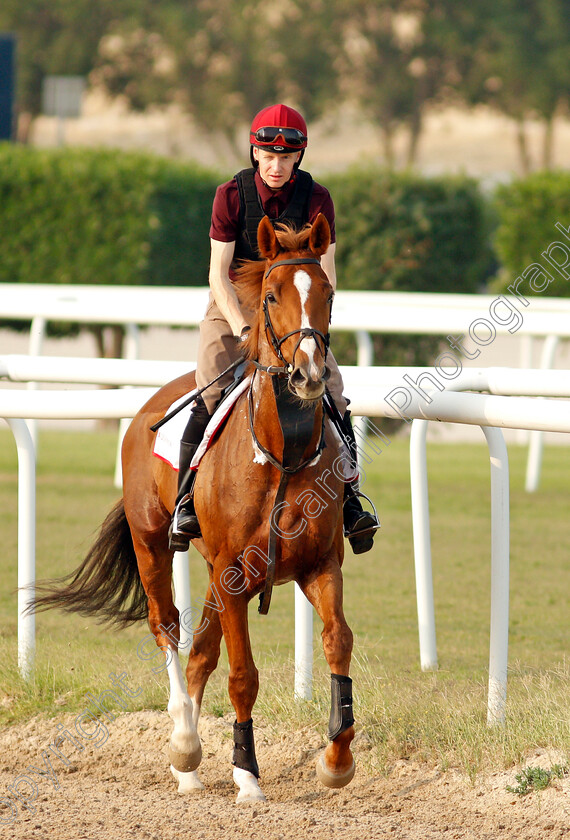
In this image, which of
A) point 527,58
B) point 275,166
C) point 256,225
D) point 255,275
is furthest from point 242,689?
point 527,58

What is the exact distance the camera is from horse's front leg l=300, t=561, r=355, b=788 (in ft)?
11.6

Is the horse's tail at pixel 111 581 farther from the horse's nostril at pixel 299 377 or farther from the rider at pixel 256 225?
the horse's nostril at pixel 299 377

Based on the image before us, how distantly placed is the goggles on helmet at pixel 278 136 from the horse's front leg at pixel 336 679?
56.0 inches

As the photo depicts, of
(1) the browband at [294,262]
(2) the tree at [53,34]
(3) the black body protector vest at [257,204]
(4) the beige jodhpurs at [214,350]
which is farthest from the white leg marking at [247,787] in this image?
(2) the tree at [53,34]

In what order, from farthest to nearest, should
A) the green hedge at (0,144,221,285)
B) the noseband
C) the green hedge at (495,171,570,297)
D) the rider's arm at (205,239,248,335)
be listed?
the green hedge at (0,144,221,285) → the green hedge at (495,171,570,297) → the rider's arm at (205,239,248,335) → the noseband

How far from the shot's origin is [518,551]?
7.48 meters

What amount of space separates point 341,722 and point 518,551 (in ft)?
13.6

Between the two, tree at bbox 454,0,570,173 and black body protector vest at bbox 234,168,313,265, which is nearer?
black body protector vest at bbox 234,168,313,265

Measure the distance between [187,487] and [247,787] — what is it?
101 cm

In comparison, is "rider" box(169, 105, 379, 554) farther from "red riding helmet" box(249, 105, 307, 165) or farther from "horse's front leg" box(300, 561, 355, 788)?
"horse's front leg" box(300, 561, 355, 788)

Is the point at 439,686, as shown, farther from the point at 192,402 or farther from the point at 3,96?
the point at 3,96

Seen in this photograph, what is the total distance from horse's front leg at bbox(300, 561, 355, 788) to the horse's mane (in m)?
0.76

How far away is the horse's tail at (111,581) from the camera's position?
4.72 metres

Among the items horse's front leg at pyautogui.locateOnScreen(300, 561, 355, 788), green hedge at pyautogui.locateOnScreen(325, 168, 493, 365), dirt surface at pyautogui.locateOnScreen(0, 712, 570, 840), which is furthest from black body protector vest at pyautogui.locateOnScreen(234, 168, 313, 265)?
green hedge at pyautogui.locateOnScreen(325, 168, 493, 365)
